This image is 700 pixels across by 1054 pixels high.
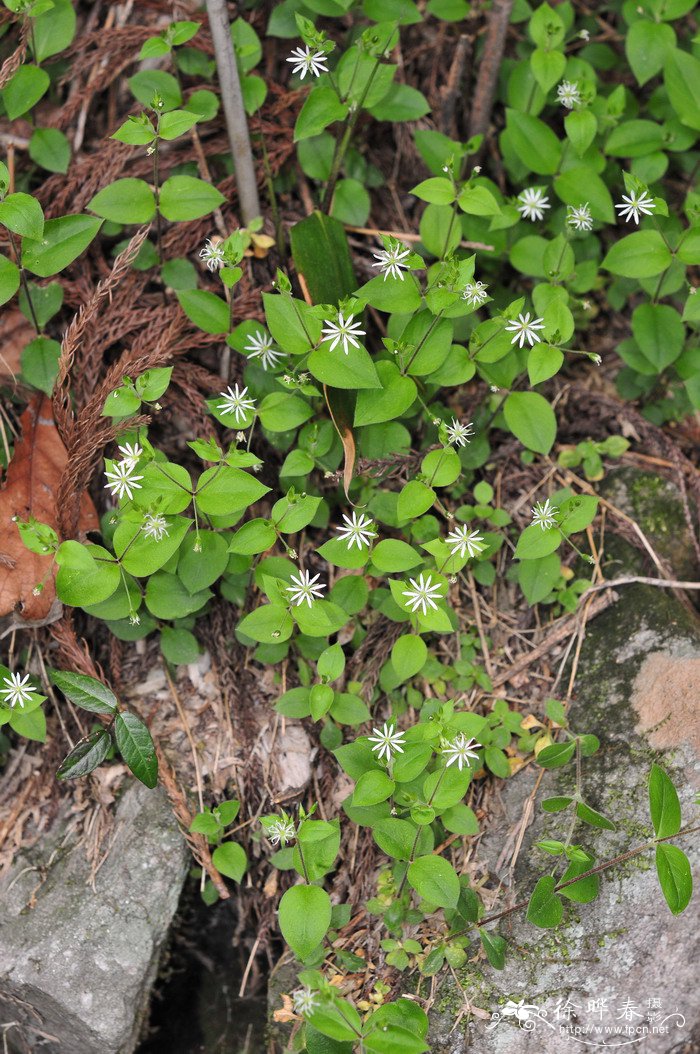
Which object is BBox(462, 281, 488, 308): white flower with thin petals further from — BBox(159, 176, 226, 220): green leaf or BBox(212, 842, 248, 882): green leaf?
BBox(212, 842, 248, 882): green leaf

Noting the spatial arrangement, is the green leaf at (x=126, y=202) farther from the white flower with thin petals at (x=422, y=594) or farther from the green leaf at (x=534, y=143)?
the white flower with thin petals at (x=422, y=594)

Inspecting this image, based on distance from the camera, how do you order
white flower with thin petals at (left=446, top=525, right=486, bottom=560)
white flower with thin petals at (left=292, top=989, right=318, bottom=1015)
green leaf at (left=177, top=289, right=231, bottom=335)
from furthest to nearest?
1. green leaf at (left=177, top=289, right=231, bottom=335)
2. white flower with thin petals at (left=446, top=525, right=486, bottom=560)
3. white flower with thin petals at (left=292, top=989, right=318, bottom=1015)

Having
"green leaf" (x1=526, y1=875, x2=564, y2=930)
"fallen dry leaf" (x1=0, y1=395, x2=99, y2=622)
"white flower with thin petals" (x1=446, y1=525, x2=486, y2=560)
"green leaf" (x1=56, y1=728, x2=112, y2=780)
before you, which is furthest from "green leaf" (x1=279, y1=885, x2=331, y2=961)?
"fallen dry leaf" (x1=0, y1=395, x2=99, y2=622)

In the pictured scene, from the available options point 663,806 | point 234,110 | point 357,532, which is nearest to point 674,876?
point 663,806

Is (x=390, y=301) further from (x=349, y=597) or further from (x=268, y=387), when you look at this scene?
(x=349, y=597)

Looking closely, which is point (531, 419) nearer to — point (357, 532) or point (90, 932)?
point (357, 532)

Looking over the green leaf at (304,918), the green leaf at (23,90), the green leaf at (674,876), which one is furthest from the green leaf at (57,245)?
the green leaf at (674,876)
